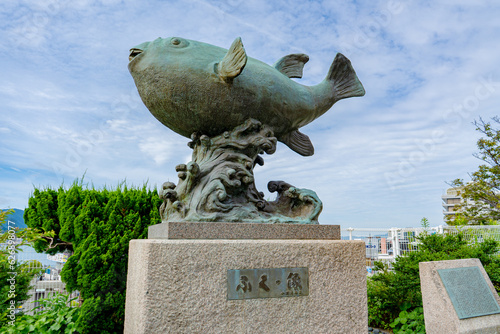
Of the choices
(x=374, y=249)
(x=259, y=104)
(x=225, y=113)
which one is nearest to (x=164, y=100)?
(x=225, y=113)

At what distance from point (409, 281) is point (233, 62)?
3773mm

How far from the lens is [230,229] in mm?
2402

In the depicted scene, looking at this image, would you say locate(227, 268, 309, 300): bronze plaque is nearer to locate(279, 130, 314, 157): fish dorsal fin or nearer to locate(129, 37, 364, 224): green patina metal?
locate(129, 37, 364, 224): green patina metal

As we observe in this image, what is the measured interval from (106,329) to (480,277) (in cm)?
415

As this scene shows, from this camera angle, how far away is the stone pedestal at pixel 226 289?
216cm

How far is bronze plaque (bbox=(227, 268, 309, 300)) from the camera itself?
7.49 ft

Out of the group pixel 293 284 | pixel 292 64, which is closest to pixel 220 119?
pixel 292 64

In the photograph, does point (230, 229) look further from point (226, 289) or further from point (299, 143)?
point (299, 143)

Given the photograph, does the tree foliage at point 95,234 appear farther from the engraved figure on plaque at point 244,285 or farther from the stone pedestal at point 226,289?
the engraved figure on plaque at point 244,285

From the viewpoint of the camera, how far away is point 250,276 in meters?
2.32

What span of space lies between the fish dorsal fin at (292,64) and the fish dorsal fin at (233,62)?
36.8 inches

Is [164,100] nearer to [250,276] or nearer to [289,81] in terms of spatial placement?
[289,81]

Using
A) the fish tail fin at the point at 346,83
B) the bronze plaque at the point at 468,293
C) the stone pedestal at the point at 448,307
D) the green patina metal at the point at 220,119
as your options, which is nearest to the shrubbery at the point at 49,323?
the green patina metal at the point at 220,119

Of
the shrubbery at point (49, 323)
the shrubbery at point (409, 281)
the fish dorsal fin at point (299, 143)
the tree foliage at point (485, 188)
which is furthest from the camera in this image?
the tree foliage at point (485, 188)
